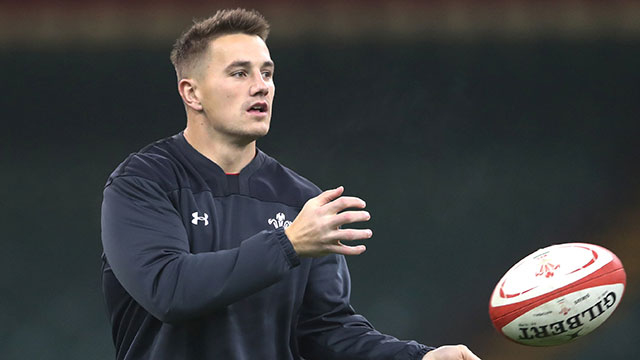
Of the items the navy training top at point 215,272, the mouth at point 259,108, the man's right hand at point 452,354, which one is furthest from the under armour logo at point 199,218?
the man's right hand at point 452,354

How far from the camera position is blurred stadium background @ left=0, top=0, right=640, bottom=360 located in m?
6.23

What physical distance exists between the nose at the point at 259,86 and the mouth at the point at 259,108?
0.10 feet

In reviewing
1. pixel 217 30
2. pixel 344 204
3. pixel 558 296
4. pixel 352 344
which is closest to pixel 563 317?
pixel 558 296

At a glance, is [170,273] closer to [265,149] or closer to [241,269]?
[241,269]

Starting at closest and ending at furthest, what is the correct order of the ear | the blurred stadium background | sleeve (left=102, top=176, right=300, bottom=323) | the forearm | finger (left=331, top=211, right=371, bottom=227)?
finger (left=331, top=211, right=371, bottom=227) < sleeve (left=102, top=176, right=300, bottom=323) < the forearm < the ear < the blurred stadium background

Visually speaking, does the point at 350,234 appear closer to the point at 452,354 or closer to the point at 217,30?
the point at 452,354

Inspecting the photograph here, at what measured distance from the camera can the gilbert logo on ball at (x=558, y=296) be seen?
308cm

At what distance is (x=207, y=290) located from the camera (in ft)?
8.20

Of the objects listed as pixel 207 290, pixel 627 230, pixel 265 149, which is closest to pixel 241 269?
pixel 207 290

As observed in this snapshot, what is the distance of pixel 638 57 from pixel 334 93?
78.1 inches

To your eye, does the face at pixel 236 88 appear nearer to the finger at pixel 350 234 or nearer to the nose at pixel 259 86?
the nose at pixel 259 86

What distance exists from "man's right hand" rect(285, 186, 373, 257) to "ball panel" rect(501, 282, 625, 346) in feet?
2.91

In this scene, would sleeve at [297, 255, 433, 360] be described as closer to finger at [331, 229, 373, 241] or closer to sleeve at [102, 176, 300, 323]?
sleeve at [102, 176, 300, 323]

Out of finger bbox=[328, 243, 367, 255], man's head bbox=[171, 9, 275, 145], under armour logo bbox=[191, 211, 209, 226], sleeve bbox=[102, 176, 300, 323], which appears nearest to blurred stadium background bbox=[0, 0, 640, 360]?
man's head bbox=[171, 9, 275, 145]
